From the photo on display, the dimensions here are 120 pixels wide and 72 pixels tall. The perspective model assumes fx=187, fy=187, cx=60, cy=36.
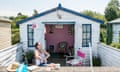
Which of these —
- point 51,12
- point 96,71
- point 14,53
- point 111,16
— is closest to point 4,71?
point 96,71

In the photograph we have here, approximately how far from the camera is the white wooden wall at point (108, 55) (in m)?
7.87

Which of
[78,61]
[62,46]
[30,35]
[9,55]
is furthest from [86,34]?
[9,55]

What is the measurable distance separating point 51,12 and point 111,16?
2842 centimetres

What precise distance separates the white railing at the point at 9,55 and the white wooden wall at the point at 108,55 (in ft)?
15.3

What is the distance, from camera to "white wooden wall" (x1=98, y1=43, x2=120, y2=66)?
7867 mm

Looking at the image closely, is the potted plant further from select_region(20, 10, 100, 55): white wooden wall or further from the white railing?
select_region(20, 10, 100, 55): white wooden wall

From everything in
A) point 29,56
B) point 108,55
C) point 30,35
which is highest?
point 30,35

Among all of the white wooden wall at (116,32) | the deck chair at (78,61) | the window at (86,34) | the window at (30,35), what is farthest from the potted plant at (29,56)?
the white wooden wall at (116,32)

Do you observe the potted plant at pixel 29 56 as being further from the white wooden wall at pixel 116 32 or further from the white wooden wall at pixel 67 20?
the white wooden wall at pixel 116 32

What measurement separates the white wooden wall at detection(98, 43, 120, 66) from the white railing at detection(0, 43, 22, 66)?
4.65 meters

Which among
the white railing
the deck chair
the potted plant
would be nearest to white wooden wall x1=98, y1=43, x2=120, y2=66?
the deck chair

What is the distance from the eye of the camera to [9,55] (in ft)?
28.3

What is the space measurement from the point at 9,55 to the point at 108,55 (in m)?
4.77

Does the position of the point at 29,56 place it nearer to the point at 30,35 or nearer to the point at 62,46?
the point at 30,35
